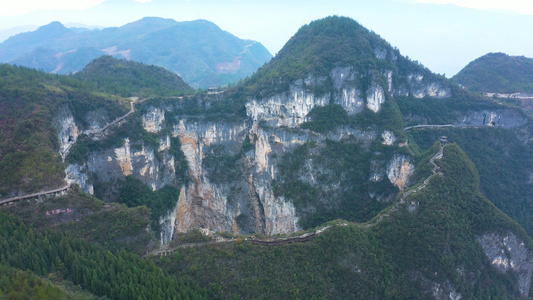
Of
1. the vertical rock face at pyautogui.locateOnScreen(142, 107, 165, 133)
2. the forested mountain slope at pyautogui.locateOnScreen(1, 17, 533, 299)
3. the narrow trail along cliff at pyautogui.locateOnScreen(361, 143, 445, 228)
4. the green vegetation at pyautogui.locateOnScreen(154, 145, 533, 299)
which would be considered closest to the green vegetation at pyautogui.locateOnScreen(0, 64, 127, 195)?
the forested mountain slope at pyautogui.locateOnScreen(1, 17, 533, 299)

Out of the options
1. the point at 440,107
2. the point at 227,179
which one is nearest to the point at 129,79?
the point at 227,179

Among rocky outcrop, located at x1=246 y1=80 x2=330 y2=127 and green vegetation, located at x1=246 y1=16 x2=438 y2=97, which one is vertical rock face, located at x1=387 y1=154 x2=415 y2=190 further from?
rocky outcrop, located at x1=246 y1=80 x2=330 y2=127

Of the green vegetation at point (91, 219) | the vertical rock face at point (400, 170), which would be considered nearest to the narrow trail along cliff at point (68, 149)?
the green vegetation at point (91, 219)

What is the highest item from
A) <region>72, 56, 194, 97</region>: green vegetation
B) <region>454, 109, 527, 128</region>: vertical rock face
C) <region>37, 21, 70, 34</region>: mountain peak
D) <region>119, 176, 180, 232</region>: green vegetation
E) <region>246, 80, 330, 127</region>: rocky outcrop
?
<region>37, 21, 70, 34</region>: mountain peak

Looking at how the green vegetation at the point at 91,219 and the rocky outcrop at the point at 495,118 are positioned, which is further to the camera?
the rocky outcrop at the point at 495,118

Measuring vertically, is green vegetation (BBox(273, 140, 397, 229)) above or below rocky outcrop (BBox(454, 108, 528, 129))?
below

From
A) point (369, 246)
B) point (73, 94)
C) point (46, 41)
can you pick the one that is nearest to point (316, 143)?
point (369, 246)

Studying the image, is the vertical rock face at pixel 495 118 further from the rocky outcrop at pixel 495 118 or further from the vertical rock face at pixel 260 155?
the vertical rock face at pixel 260 155
